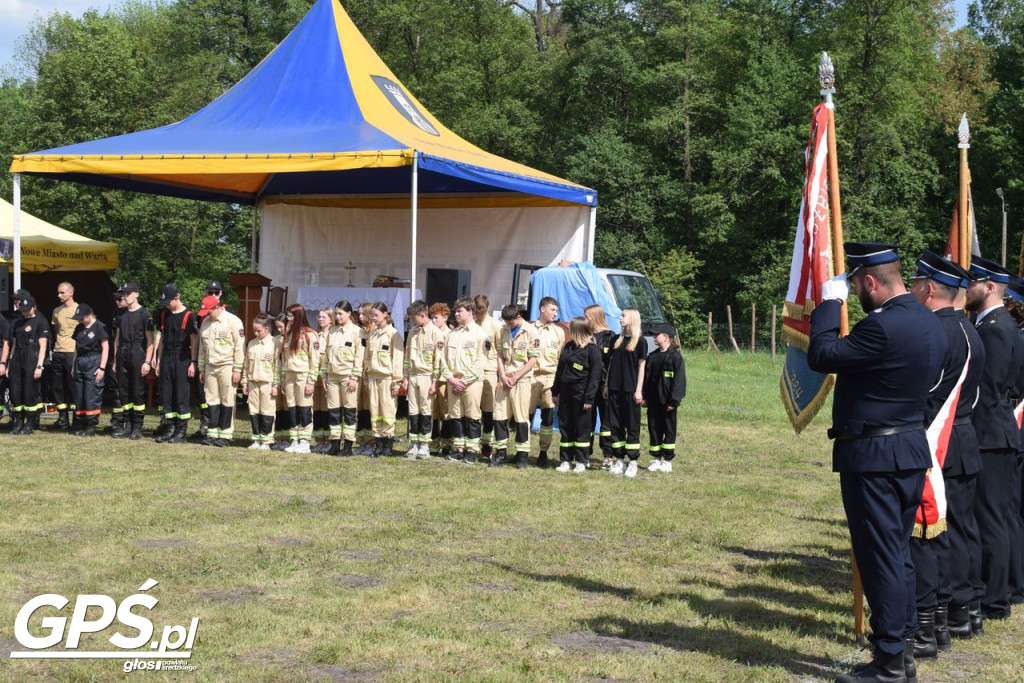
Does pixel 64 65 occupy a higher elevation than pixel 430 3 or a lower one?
lower

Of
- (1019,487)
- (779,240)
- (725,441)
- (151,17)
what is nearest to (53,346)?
(725,441)

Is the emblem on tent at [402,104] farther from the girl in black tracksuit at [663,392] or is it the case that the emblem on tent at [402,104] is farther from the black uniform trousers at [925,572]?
the black uniform trousers at [925,572]

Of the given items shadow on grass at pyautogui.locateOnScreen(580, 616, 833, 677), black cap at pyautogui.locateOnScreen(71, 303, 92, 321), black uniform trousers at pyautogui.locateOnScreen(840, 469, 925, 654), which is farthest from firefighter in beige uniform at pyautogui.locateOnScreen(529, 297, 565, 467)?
black uniform trousers at pyautogui.locateOnScreen(840, 469, 925, 654)

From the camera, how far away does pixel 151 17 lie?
49.4 metres

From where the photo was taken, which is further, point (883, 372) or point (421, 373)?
point (421, 373)

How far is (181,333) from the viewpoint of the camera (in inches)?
527

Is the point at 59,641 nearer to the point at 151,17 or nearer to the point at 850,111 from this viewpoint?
the point at 850,111

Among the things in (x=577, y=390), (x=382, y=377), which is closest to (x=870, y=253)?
(x=577, y=390)

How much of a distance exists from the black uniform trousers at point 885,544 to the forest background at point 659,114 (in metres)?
32.6

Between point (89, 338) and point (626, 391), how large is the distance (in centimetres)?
650

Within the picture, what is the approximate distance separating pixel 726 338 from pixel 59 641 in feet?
99.7

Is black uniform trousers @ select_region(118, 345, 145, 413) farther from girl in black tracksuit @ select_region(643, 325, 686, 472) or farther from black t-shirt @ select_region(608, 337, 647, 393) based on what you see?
girl in black tracksuit @ select_region(643, 325, 686, 472)

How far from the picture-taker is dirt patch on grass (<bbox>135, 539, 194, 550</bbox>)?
775 centimetres

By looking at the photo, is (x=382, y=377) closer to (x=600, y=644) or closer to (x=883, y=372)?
(x=600, y=644)
